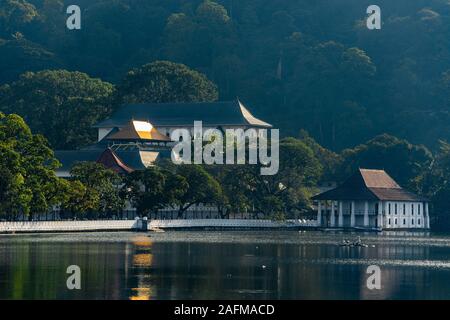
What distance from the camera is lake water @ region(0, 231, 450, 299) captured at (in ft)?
209

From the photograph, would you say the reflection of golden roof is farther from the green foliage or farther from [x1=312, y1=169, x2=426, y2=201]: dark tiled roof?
[x1=312, y1=169, x2=426, y2=201]: dark tiled roof

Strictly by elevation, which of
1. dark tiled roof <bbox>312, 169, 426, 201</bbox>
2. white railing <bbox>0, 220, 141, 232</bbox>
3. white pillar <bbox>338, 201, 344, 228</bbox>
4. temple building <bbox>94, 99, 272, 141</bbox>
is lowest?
white railing <bbox>0, 220, 141, 232</bbox>

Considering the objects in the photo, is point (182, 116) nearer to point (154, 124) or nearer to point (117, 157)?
point (154, 124)

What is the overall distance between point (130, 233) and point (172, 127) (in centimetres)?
6700

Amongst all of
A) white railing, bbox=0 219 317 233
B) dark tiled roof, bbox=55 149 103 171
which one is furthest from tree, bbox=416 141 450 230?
dark tiled roof, bbox=55 149 103 171

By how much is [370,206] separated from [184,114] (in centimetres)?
4433

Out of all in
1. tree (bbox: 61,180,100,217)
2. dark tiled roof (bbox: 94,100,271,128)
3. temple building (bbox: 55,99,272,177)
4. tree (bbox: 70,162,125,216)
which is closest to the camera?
tree (bbox: 61,180,100,217)

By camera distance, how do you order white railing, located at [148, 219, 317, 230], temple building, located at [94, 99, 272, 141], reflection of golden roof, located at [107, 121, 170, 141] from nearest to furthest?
white railing, located at [148, 219, 317, 230], reflection of golden roof, located at [107, 121, 170, 141], temple building, located at [94, 99, 272, 141]

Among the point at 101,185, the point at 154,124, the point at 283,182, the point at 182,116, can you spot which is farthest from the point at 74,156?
the point at 101,185

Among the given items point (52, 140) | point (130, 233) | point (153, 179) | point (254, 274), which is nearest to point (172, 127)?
point (52, 140)

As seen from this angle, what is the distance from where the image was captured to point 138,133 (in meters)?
181

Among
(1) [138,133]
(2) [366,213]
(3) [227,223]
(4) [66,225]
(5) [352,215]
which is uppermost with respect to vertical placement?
(1) [138,133]

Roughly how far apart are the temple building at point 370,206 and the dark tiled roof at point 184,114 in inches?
1360

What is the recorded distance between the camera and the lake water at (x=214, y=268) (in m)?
63.7
